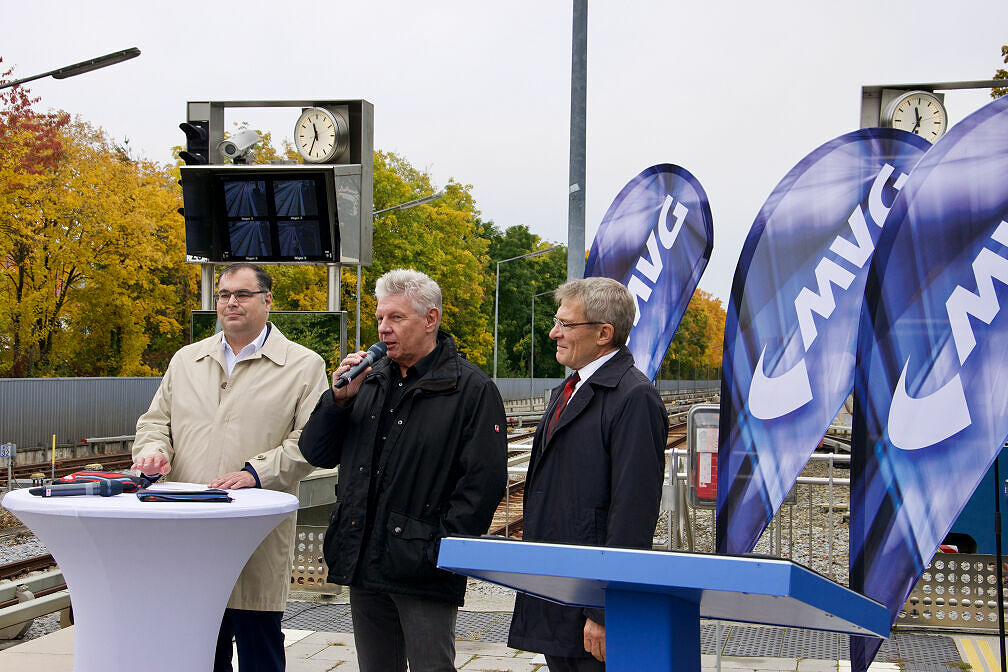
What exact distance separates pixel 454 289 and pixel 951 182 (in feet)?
133

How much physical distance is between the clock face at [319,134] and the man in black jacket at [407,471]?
5.15 m

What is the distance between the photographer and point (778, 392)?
17.8 ft

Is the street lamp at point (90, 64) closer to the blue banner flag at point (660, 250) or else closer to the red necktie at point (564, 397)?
the blue banner flag at point (660, 250)

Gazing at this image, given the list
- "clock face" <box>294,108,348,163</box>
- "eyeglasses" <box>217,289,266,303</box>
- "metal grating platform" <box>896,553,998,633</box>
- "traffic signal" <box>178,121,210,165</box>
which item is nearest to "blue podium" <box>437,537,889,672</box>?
"eyeglasses" <box>217,289,266,303</box>

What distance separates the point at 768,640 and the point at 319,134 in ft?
17.9

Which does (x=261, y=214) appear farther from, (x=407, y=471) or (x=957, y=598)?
(x=957, y=598)

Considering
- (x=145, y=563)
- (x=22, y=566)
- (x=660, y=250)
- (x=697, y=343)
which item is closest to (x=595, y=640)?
(x=145, y=563)

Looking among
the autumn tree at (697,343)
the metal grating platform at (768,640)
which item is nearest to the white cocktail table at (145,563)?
the metal grating platform at (768,640)

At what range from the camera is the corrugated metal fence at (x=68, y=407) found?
23672 millimetres

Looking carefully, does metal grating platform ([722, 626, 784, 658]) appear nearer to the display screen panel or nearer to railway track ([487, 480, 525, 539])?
railway track ([487, 480, 525, 539])

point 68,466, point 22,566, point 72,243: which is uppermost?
point 72,243

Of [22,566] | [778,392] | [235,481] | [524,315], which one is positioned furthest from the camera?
[524,315]

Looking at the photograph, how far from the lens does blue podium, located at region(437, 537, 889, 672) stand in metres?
1.83

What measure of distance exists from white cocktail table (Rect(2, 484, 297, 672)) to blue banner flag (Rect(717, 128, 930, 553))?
2803 mm
